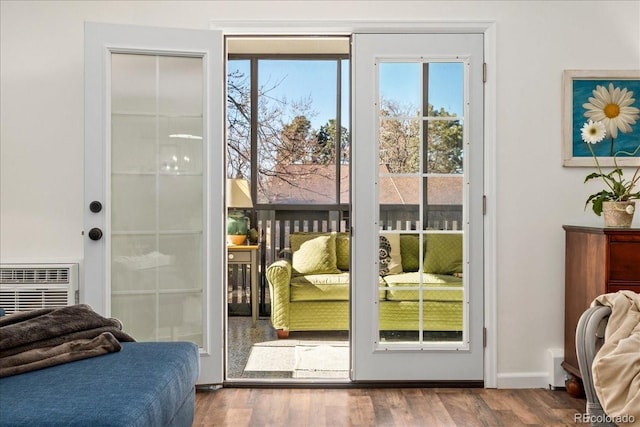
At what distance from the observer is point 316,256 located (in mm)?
5434

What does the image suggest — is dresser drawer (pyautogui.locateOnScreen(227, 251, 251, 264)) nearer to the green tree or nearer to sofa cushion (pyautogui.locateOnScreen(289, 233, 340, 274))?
sofa cushion (pyautogui.locateOnScreen(289, 233, 340, 274))

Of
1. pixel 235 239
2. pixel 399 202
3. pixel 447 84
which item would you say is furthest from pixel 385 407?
pixel 235 239

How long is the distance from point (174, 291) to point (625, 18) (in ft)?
10.4

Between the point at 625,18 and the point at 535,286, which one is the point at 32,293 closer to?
the point at 535,286

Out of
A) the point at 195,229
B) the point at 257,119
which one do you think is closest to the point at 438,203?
the point at 195,229

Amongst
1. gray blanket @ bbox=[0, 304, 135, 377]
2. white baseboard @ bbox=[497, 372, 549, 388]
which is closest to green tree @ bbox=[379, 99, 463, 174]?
white baseboard @ bbox=[497, 372, 549, 388]

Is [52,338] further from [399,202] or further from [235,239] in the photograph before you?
[235,239]

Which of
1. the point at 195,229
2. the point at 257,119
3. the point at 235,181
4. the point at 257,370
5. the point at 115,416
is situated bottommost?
the point at 257,370

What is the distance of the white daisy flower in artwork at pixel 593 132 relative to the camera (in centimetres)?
345

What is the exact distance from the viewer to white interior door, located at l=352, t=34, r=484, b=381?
3.46 metres

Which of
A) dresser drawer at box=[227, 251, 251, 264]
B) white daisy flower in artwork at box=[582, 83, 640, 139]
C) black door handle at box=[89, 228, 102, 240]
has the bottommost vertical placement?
dresser drawer at box=[227, 251, 251, 264]

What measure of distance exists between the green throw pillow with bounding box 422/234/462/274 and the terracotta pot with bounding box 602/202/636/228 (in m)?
0.82

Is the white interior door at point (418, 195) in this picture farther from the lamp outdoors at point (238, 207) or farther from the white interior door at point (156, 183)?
the lamp outdoors at point (238, 207)

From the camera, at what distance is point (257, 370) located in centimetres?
405
